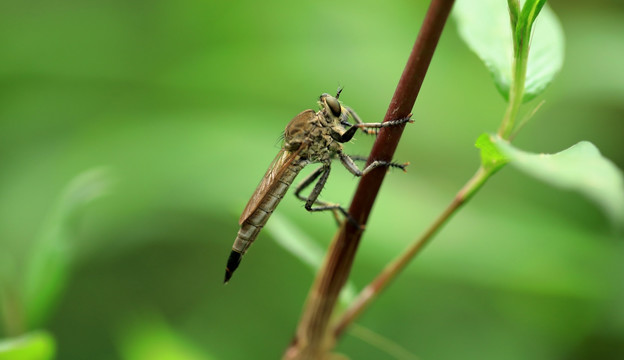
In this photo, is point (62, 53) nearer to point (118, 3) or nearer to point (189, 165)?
point (118, 3)

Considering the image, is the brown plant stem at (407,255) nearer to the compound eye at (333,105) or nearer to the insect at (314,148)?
the insect at (314,148)

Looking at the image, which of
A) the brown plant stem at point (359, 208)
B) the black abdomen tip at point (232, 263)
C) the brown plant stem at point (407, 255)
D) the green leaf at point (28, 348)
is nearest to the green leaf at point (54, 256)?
the green leaf at point (28, 348)

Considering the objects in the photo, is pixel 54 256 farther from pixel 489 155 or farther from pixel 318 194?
pixel 489 155

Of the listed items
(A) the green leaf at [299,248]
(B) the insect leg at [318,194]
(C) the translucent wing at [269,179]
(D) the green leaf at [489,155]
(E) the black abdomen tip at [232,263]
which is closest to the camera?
(D) the green leaf at [489,155]

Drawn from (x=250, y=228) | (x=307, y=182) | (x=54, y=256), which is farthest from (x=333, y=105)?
(x=54, y=256)

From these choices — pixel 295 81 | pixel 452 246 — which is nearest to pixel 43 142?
pixel 295 81

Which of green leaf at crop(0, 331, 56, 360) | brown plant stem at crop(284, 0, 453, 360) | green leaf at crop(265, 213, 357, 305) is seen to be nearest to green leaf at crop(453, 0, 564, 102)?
brown plant stem at crop(284, 0, 453, 360)
